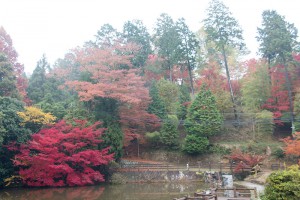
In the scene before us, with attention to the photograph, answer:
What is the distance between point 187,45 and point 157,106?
9.88 meters

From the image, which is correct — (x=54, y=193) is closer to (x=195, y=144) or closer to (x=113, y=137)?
(x=113, y=137)

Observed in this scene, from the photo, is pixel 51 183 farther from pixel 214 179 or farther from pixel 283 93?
pixel 283 93

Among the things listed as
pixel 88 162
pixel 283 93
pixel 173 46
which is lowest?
pixel 88 162

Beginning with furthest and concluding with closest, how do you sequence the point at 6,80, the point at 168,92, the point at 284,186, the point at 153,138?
the point at 168,92 < the point at 153,138 < the point at 6,80 < the point at 284,186

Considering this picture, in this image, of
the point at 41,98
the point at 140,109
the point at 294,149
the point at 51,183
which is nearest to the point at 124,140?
the point at 140,109

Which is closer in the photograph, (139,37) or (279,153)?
(279,153)

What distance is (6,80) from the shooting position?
27953 mm

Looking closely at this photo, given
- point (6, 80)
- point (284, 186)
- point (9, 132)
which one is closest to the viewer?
point (284, 186)

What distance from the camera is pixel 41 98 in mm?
36594

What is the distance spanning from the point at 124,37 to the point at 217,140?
19007mm

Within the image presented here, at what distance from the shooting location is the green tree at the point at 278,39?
2972 centimetres

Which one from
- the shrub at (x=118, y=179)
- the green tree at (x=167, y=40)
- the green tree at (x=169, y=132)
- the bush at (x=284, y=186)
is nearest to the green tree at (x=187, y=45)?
the green tree at (x=167, y=40)

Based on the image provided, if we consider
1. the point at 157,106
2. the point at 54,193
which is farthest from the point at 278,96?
the point at 54,193

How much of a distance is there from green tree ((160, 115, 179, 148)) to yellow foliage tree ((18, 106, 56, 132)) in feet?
39.5
